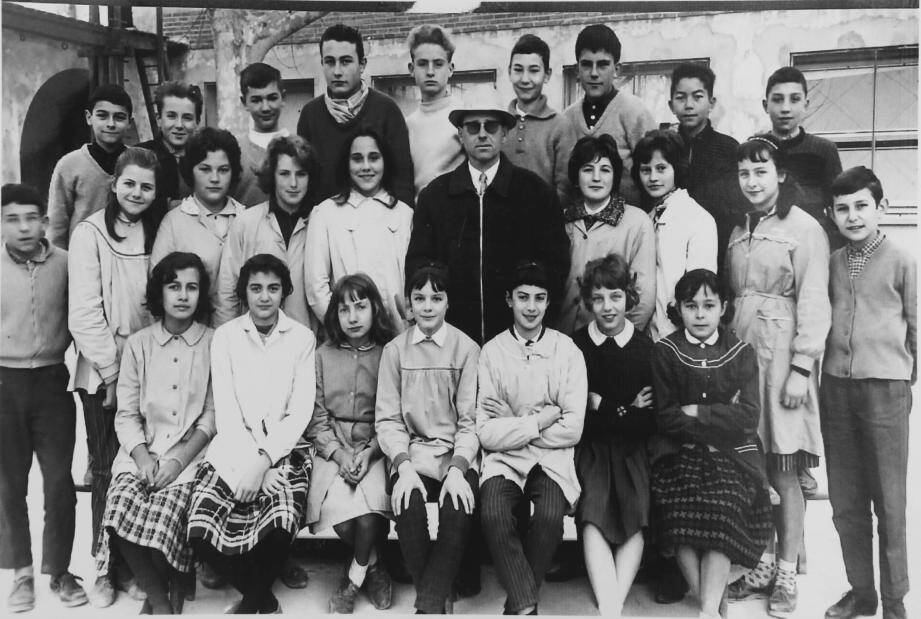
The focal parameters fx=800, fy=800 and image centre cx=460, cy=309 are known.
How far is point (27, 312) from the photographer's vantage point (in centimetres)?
361

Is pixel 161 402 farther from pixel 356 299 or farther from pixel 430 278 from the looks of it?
pixel 430 278

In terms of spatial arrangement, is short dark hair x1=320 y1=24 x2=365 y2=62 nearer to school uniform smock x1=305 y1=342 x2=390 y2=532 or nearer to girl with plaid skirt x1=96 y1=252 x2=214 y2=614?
girl with plaid skirt x1=96 y1=252 x2=214 y2=614

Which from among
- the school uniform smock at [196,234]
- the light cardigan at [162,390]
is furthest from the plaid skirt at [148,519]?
the school uniform smock at [196,234]

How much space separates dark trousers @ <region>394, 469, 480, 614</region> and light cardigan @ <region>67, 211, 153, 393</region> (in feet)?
4.95

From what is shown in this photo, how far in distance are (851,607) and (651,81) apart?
→ 2.52 metres

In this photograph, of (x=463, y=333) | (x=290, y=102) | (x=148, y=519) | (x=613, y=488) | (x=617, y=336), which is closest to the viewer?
(x=148, y=519)

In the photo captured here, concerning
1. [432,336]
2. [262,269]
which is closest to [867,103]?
[432,336]

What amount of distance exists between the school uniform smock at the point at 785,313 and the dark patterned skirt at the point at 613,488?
2.15ft

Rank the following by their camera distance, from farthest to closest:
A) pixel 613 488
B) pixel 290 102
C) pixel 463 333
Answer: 1. pixel 290 102
2. pixel 463 333
3. pixel 613 488

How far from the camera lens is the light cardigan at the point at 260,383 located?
11.3 ft

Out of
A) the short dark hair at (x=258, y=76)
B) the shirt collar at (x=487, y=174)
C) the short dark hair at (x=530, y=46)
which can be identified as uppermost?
the short dark hair at (x=530, y=46)

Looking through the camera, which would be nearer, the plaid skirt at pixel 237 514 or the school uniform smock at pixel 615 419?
the plaid skirt at pixel 237 514

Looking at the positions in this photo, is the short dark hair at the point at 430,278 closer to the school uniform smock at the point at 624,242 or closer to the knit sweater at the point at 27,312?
the school uniform smock at the point at 624,242

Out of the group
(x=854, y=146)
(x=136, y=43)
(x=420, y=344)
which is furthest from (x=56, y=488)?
(x=854, y=146)
